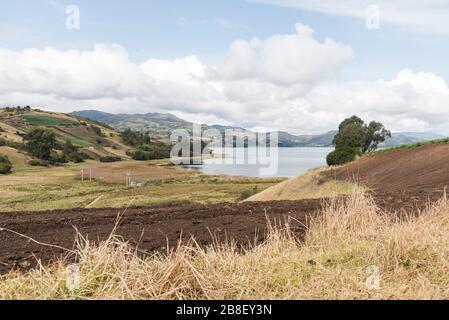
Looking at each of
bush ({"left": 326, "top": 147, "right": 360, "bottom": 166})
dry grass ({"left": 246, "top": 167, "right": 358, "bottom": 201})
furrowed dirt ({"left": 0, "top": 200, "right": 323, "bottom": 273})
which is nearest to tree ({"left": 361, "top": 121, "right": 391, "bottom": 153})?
bush ({"left": 326, "top": 147, "right": 360, "bottom": 166})

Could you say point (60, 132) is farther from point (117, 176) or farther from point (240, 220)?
point (240, 220)

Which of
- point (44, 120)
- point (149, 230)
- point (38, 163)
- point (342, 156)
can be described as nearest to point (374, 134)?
point (342, 156)

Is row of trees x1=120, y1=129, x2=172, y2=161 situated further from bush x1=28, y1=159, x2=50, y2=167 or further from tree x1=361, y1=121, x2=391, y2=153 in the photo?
tree x1=361, y1=121, x2=391, y2=153

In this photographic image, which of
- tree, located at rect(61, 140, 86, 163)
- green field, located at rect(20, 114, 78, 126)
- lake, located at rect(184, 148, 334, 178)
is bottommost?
lake, located at rect(184, 148, 334, 178)

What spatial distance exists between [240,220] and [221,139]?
14878 centimetres

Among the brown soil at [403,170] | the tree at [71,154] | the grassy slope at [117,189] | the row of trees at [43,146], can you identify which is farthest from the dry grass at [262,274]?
the tree at [71,154]

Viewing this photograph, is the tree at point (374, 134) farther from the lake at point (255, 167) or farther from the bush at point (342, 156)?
the bush at point (342, 156)

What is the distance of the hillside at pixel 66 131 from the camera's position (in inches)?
5486

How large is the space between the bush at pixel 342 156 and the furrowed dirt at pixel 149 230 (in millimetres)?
28754

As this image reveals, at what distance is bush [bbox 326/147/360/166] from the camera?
4062 cm

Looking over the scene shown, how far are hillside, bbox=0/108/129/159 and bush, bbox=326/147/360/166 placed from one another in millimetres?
98738

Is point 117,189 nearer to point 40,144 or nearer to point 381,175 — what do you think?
point 381,175

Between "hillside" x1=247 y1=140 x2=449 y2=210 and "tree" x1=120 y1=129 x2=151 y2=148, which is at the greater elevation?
"tree" x1=120 y1=129 x2=151 y2=148

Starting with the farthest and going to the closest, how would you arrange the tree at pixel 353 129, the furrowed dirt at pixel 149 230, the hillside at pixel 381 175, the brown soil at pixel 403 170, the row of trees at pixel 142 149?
1. the row of trees at pixel 142 149
2. the tree at pixel 353 129
3. the hillside at pixel 381 175
4. the brown soil at pixel 403 170
5. the furrowed dirt at pixel 149 230
